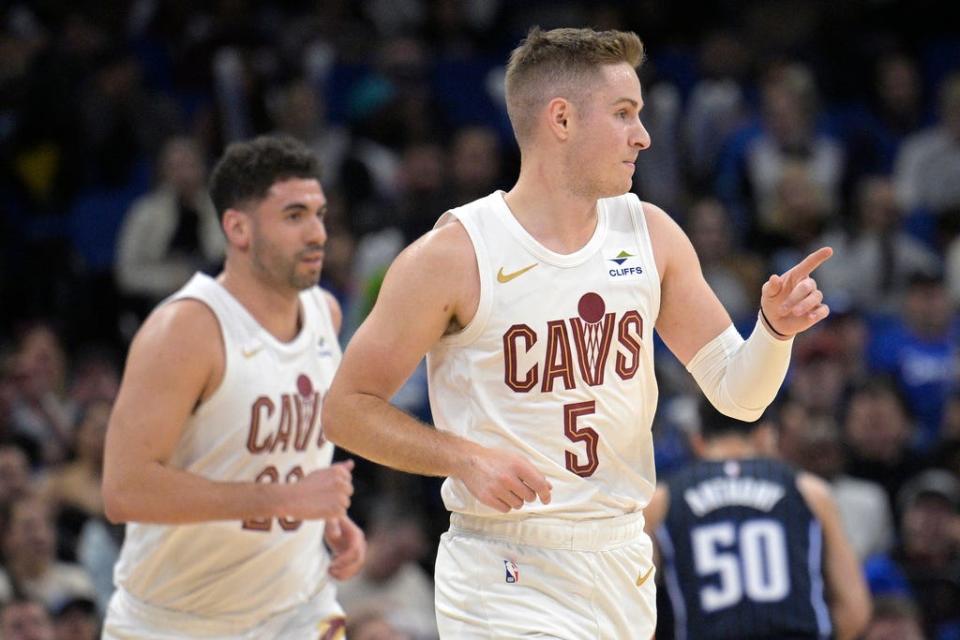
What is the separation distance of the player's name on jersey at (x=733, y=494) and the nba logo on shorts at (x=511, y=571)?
7.20 ft

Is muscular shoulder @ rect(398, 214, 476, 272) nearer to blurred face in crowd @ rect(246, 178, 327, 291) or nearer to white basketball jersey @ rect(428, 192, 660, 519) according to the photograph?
white basketball jersey @ rect(428, 192, 660, 519)

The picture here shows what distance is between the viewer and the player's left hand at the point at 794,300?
4355 millimetres

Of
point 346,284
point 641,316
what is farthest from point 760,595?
point 346,284

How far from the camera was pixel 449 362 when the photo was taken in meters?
4.60

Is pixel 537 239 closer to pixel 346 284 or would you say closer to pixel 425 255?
pixel 425 255

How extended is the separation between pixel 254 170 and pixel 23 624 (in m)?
3.45

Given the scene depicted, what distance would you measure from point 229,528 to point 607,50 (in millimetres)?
2325

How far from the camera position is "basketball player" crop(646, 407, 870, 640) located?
6.41m

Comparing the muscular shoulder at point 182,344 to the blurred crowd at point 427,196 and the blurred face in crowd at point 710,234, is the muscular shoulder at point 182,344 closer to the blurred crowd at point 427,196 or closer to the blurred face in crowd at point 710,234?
the blurred crowd at point 427,196

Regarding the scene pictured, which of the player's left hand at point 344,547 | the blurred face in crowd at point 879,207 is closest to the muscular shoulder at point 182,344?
the player's left hand at point 344,547

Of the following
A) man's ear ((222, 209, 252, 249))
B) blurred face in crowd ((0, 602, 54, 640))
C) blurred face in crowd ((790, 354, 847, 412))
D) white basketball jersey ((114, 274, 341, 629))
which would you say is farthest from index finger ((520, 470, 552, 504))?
blurred face in crowd ((790, 354, 847, 412))

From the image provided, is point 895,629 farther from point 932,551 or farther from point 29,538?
point 29,538

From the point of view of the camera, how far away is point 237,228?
19.4ft

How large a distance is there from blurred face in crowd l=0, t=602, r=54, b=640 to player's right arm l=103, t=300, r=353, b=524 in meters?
2.95
